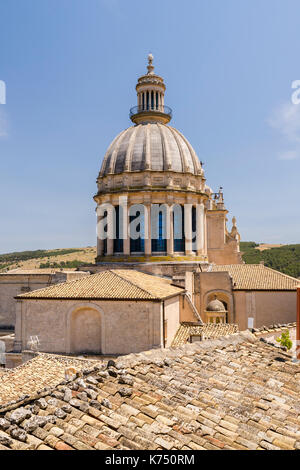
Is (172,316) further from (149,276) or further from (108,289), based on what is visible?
(149,276)

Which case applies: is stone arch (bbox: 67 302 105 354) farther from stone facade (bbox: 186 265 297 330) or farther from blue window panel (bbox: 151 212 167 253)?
blue window panel (bbox: 151 212 167 253)

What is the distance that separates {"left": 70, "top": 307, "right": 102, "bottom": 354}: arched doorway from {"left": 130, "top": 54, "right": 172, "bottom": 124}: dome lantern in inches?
681

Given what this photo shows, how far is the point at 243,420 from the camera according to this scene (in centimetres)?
588

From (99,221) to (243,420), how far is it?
79.7 ft

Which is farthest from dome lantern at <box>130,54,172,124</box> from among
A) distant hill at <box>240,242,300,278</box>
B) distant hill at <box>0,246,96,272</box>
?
distant hill at <box>0,246,96,272</box>

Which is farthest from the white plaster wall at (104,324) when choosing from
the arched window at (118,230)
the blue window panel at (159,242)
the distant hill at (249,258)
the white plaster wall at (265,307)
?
the distant hill at (249,258)

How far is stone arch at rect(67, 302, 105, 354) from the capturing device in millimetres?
18953

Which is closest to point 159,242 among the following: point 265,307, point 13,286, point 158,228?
point 158,228

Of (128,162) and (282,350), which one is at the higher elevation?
(128,162)

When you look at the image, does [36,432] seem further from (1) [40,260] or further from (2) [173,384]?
(1) [40,260]

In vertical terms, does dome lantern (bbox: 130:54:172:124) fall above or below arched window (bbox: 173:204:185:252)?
above

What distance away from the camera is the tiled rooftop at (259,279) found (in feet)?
80.4

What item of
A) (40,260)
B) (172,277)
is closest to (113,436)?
(172,277)
